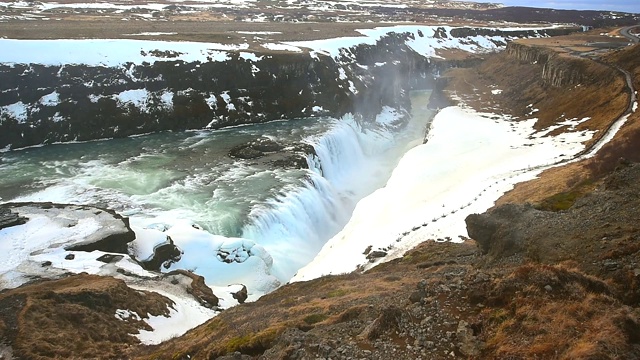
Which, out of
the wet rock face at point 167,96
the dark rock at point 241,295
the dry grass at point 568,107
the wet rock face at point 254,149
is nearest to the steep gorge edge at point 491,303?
the dark rock at point 241,295

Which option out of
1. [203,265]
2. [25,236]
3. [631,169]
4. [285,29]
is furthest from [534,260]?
[285,29]

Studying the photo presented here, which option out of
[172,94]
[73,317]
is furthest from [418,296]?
[172,94]

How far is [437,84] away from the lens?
73.1 m

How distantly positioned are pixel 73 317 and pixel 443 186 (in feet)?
79.9

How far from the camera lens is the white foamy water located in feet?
80.9

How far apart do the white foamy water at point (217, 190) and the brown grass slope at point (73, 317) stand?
5.49m

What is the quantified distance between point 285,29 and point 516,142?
5075 centimetres

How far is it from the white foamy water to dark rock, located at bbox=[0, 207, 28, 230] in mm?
5281

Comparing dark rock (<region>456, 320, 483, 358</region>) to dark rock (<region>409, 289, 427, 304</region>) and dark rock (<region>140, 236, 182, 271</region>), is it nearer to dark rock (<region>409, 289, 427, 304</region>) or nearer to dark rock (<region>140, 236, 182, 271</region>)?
dark rock (<region>409, 289, 427, 304</region>)

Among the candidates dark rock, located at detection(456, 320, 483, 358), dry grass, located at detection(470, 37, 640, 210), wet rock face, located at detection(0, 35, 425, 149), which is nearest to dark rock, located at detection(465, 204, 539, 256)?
dry grass, located at detection(470, 37, 640, 210)

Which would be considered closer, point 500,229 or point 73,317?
point 73,317

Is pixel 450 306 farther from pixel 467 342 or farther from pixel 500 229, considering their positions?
pixel 500 229

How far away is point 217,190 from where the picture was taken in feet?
104

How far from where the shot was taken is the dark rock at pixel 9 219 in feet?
72.7
